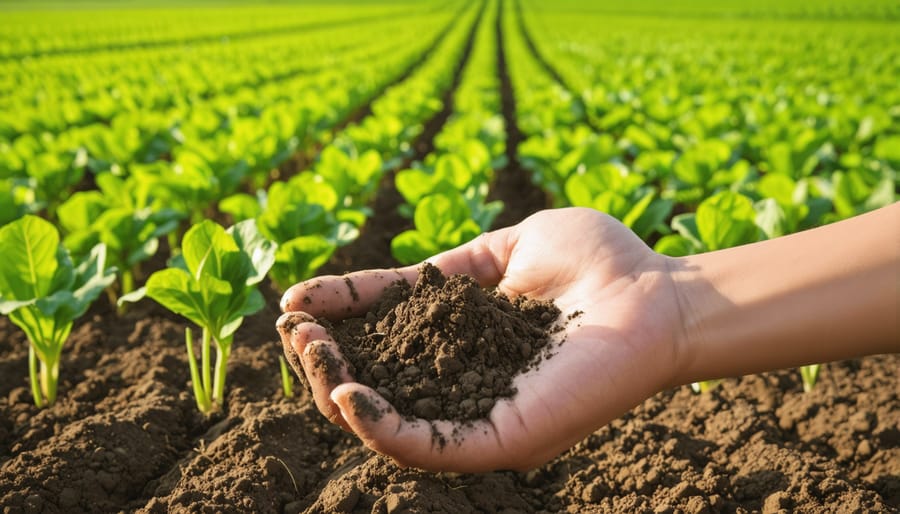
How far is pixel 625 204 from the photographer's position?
339cm

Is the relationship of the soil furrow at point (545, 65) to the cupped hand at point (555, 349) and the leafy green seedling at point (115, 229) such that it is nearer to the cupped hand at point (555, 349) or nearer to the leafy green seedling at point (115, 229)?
the leafy green seedling at point (115, 229)

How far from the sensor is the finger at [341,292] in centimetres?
203

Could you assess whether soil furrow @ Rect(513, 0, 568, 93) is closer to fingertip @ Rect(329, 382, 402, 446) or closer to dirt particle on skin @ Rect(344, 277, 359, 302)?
A: dirt particle on skin @ Rect(344, 277, 359, 302)

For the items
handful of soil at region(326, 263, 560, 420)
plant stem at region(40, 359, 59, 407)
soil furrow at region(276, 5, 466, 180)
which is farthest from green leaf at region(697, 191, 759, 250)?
soil furrow at region(276, 5, 466, 180)

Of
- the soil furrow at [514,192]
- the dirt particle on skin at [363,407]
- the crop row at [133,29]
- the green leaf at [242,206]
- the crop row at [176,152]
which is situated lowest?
the soil furrow at [514,192]

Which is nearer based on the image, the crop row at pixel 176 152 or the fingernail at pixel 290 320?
the fingernail at pixel 290 320

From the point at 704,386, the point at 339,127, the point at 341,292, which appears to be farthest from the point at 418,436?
the point at 339,127

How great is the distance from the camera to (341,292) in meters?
2.11

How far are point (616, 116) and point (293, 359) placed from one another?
A: 609 cm

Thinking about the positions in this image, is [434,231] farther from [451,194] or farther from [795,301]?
[795,301]

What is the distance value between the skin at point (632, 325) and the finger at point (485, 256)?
0.17m

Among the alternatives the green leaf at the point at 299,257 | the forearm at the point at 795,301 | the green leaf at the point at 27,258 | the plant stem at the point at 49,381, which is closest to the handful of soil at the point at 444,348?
the forearm at the point at 795,301

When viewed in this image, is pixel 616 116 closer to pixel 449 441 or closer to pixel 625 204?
pixel 625 204

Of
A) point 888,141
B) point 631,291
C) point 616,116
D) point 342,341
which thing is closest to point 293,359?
point 342,341
